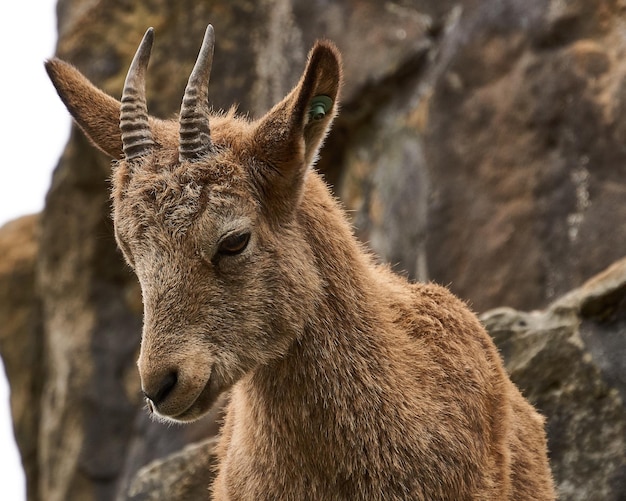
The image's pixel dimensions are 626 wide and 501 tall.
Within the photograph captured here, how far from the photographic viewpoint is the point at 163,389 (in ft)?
16.1

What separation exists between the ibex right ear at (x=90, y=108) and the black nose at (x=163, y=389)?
1507 mm

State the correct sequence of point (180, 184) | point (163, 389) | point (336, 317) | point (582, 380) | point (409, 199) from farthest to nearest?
point (409, 199) → point (582, 380) → point (336, 317) → point (180, 184) → point (163, 389)

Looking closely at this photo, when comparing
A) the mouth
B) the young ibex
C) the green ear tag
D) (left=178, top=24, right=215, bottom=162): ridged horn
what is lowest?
the mouth

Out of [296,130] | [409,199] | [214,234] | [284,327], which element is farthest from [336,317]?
[409,199]

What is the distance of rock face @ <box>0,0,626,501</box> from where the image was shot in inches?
294

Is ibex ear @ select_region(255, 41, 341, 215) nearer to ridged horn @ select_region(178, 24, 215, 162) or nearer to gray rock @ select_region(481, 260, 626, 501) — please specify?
ridged horn @ select_region(178, 24, 215, 162)

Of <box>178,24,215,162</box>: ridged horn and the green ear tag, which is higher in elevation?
the green ear tag

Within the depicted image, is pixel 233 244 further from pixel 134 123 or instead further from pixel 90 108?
pixel 90 108

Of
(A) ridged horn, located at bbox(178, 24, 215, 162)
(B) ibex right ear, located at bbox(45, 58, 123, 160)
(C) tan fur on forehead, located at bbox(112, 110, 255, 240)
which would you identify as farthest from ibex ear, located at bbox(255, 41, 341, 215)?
(B) ibex right ear, located at bbox(45, 58, 123, 160)

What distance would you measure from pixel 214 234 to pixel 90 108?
1313mm

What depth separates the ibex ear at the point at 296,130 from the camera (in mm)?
5184

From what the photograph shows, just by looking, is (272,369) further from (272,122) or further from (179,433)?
(179,433)

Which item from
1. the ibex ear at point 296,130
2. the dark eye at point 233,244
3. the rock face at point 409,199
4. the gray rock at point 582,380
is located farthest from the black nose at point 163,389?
the gray rock at point 582,380

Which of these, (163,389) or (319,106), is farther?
(319,106)
